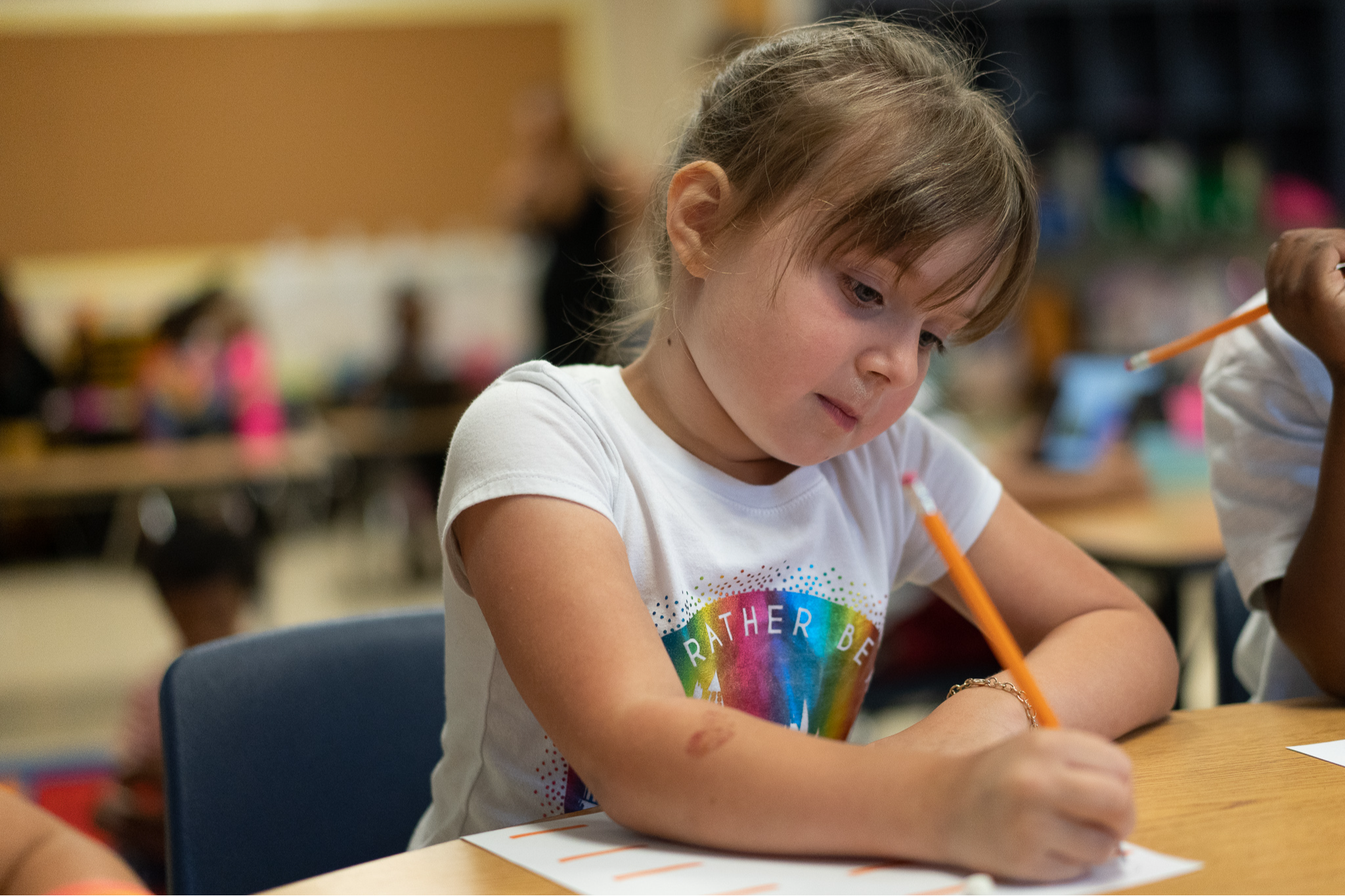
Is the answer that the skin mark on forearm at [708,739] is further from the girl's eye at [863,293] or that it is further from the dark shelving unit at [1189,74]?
the dark shelving unit at [1189,74]

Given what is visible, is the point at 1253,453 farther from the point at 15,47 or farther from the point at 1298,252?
the point at 15,47

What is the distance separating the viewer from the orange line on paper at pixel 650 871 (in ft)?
1.83

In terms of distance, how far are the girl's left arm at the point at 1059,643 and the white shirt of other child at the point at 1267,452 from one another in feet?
0.50

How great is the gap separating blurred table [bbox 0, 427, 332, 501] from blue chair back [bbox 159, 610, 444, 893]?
274 cm

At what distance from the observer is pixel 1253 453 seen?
1007 mm

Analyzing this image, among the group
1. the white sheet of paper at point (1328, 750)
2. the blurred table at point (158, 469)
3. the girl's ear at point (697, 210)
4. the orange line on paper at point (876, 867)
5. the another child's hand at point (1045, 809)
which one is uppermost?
the girl's ear at point (697, 210)

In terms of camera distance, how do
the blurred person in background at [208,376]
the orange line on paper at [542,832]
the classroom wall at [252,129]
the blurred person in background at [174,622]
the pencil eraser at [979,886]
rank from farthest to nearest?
the classroom wall at [252,129] < the blurred person in background at [208,376] < the blurred person in background at [174,622] < the orange line on paper at [542,832] < the pencil eraser at [979,886]

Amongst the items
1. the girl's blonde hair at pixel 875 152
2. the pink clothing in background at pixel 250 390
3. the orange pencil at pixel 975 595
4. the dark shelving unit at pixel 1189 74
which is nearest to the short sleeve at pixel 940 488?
the girl's blonde hair at pixel 875 152

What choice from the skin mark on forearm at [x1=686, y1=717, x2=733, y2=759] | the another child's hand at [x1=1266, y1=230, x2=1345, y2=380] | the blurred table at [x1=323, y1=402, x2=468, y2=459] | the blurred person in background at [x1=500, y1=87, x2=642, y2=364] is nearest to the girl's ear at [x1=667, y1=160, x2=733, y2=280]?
the skin mark on forearm at [x1=686, y1=717, x2=733, y2=759]

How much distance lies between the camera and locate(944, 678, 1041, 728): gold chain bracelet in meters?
0.74

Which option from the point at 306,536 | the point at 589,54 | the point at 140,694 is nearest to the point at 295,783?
the point at 140,694

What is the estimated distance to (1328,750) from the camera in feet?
2.40

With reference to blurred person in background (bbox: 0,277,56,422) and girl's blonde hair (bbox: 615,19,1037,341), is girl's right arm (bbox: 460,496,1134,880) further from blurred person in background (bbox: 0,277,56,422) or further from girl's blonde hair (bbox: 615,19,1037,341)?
blurred person in background (bbox: 0,277,56,422)

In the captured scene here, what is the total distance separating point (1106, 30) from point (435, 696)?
4855mm
